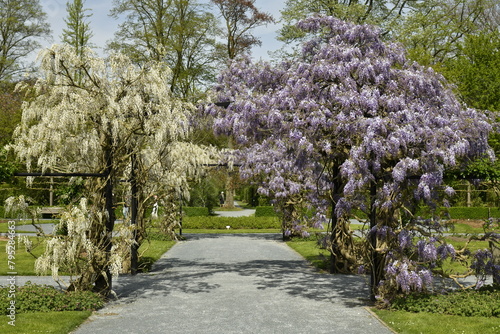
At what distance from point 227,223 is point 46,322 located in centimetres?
2234

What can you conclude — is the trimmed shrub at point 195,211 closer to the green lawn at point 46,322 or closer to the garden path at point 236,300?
the garden path at point 236,300

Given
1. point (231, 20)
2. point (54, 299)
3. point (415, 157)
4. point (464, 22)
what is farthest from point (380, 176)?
point (231, 20)

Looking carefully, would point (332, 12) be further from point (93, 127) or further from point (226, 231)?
point (93, 127)

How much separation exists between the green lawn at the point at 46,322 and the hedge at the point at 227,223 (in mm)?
21120

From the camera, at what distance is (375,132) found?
10.0m

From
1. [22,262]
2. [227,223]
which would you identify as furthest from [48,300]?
[227,223]

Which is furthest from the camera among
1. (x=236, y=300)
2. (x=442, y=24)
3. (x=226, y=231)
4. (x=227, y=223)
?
(x=442, y=24)

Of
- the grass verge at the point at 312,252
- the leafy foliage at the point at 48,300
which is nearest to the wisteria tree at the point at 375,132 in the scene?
the grass verge at the point at 312,252

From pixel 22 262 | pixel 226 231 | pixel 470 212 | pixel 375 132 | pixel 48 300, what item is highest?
pixel 375 132

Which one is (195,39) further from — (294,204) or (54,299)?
(54,299)

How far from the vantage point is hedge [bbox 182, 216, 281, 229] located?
1202 inches

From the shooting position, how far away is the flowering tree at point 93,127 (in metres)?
10.4

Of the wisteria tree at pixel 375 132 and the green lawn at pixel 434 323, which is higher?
the wisteria tree at pixel 375 132

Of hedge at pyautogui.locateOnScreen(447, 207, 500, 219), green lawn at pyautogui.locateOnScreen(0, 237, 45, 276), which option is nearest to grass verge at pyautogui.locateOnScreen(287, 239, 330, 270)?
green lawn at pyautogui.locateOnScreen(0, 237, 45, 276)
